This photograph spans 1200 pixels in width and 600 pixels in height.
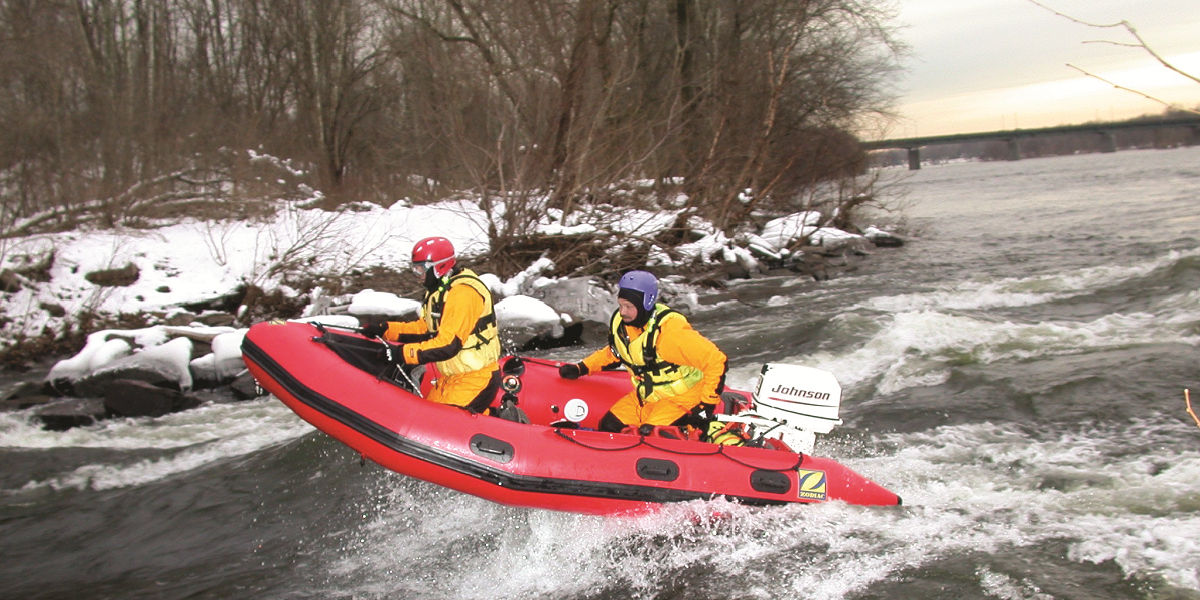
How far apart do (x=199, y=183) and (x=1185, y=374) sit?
1309cm

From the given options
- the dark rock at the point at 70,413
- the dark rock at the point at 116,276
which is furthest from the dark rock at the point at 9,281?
the dark rock at the point at 70,413

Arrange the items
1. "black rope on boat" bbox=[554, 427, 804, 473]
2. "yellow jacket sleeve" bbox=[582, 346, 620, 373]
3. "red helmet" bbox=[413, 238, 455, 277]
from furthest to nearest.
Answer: "yellow jacket sleeve" bbox=[582, 346, 620, 373], "red helmet" bbox=[413, 238, 455, 277], "black rope on boat" bbox=[554, 427, 804, 473]

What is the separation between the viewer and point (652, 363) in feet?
15.8

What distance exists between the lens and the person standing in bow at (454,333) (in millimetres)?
4680

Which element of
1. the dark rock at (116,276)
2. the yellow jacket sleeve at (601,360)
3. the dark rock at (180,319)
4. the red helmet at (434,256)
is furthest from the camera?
the dark rock at (116,276)

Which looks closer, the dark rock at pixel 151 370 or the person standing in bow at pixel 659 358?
the person standing in bow at pixel 659 358

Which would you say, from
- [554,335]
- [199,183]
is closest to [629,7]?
[199,183]

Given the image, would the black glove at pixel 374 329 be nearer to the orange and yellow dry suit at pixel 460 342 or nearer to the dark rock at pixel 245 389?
the orange and yellow dry suit at pixel 460 342

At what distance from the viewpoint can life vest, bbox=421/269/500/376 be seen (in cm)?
479

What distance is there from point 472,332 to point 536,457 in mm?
797

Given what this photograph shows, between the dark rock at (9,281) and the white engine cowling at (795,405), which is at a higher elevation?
the dark rock at (9,281)

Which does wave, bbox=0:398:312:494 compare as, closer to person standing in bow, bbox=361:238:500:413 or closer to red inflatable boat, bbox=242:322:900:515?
red inflatable boat, bbox=242:322:900:515

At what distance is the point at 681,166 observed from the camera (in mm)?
16156

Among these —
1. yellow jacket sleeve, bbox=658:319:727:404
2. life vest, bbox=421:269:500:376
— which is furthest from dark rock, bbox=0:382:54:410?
yellow jacket sleeve, bbox=658:319:727:404
